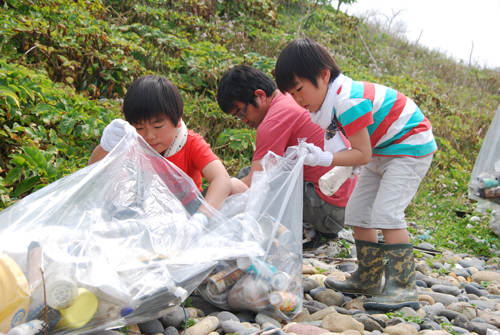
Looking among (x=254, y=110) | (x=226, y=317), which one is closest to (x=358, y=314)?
(x=226, y=317)

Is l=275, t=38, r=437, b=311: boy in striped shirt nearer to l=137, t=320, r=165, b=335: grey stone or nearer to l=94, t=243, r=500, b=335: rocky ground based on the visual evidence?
l=94, t=243, r=500, b=335: rocky ground

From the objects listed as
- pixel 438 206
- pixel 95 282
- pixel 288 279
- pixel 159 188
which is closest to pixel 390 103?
pixel 288 279

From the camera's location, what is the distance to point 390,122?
1.92 metres

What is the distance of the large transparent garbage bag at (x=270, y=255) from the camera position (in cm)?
153

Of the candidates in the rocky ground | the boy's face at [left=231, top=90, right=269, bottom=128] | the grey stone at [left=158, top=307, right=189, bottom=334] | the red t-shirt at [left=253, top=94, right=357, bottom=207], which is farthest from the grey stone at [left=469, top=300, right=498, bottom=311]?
the boy's face at [left=231, top=90, right=269, bottom=128]

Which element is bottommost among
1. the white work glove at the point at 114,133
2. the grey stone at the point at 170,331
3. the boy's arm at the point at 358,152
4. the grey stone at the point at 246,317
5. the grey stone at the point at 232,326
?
the grey stone at the point at 170,331

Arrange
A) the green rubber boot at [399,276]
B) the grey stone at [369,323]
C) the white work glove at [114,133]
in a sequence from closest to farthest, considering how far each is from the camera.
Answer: the grey stone at [369,323] → the white work glove at [114,133] → the green rubber boot at [399,276]

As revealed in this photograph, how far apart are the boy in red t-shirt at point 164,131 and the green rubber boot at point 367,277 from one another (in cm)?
75

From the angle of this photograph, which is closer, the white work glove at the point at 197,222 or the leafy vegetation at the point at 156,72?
the white work glove at the point at 197,222

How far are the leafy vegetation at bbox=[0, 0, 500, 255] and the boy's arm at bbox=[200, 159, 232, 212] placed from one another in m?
0.93

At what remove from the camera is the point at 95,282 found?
1090mm

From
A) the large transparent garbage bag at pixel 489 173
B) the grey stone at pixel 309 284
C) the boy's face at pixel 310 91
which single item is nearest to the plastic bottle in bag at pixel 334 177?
the boy's face at pixel 310 91

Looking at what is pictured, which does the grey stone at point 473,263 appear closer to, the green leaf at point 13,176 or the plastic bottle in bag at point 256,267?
the plastic bottle in bag at point 256,267

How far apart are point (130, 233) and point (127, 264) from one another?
177mm
